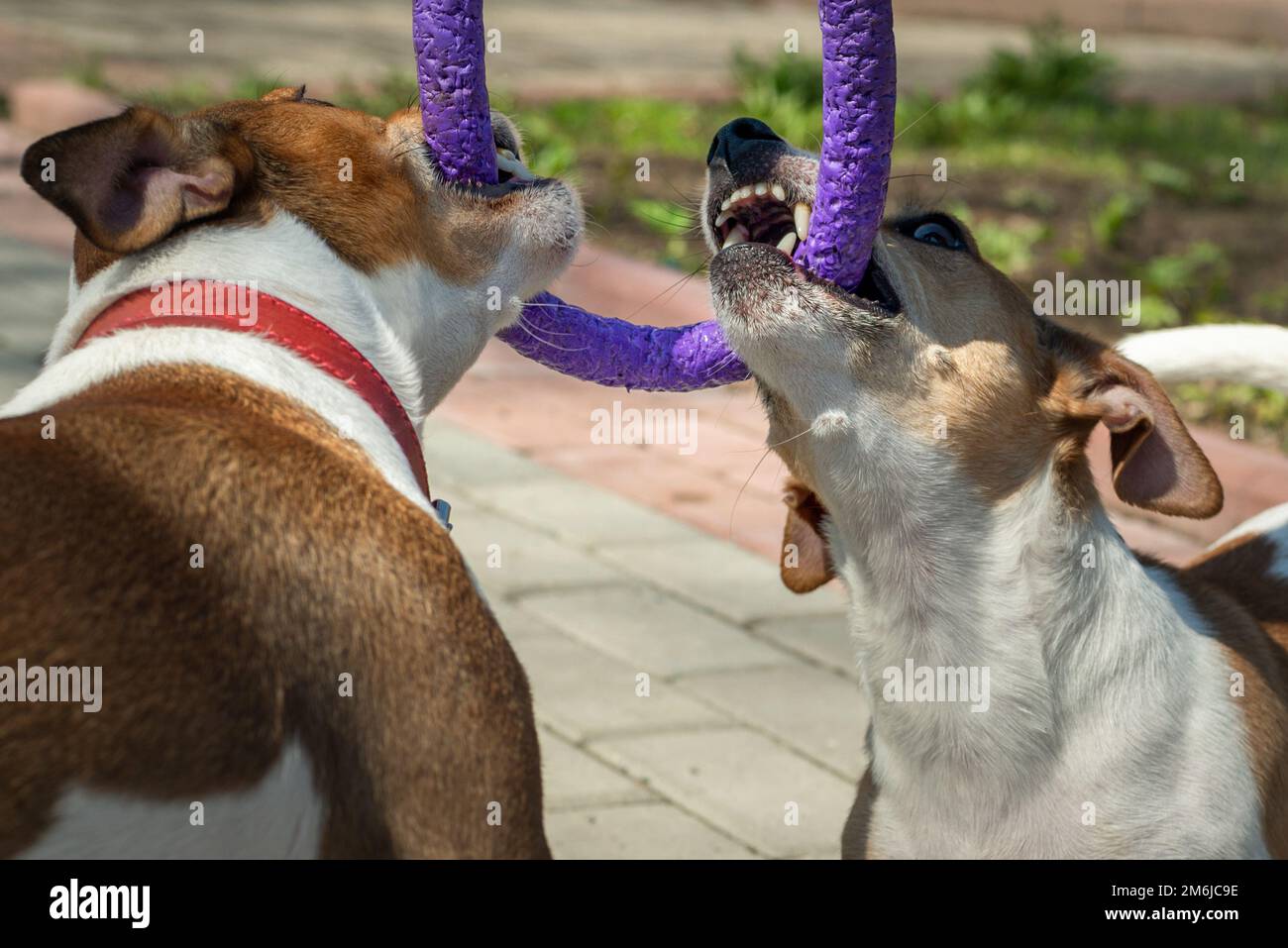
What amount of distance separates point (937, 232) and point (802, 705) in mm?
1825

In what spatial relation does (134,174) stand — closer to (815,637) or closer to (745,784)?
(745,784)

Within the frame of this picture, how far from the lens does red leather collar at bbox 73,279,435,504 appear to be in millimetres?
2695

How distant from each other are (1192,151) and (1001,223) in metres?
2.80

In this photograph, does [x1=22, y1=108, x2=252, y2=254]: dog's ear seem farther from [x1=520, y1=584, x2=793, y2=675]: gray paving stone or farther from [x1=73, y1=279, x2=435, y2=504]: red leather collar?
[x1=520, y1=584, x2=793, y2=675]: gray paving stone

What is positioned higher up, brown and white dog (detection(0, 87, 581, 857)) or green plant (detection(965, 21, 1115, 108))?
green plant (detection(965, 21, 1115, 108))

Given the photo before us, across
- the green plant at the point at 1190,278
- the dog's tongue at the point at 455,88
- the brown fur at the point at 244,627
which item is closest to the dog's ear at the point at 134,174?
the brown fur at the point at 244,627

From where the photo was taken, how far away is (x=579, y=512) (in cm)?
641

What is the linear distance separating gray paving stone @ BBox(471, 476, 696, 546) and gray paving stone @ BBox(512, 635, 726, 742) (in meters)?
1.00

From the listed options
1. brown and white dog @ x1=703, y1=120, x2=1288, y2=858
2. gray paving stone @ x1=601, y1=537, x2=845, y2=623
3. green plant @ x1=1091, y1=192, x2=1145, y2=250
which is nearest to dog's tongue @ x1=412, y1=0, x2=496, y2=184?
brown and white dog @ x1=703, y1=120, x2=1288, y2=858

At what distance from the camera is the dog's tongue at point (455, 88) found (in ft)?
10.0

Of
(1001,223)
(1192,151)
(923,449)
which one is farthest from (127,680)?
(1192,151)

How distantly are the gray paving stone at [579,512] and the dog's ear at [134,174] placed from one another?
3476 millimetres

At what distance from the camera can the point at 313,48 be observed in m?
14.5

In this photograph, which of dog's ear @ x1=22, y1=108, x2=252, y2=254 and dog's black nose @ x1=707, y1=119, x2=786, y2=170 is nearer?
dog's ear @ x1=22, y1=108, x2=252, y2=254
